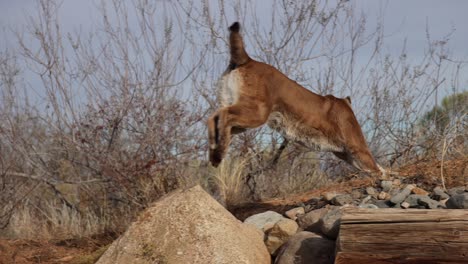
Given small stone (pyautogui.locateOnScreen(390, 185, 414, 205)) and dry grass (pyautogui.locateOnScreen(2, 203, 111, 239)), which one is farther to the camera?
dry grass (pyautogui.locateOnScreen(2, 203, 111, 239))

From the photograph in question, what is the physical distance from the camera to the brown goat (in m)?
7.78

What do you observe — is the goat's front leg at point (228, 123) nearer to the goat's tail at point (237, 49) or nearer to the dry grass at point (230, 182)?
the goat's tail at point (237, 49)

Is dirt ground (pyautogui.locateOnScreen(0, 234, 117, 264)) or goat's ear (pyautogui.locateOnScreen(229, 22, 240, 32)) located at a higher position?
goat's ear (pyautogui.locateOnScreen(229, 22, 240, 32))

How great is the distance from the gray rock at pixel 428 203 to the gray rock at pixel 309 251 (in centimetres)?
131

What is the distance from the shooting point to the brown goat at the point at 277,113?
7.78 meters

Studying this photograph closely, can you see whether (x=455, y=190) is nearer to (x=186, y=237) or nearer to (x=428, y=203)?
(x=428, y=203)

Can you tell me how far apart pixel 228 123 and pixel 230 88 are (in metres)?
0.80

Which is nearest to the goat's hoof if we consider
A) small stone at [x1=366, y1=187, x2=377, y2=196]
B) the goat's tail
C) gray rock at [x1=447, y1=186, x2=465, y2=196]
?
the goat's tail

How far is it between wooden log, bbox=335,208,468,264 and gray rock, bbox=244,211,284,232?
224cm

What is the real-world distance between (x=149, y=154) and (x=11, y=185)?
365 cm

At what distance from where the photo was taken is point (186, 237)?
21.1ft

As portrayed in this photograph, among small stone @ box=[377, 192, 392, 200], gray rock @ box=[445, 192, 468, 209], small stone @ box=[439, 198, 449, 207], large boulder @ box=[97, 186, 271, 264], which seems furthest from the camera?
small stone @ box=[377, 192, 392, 200]

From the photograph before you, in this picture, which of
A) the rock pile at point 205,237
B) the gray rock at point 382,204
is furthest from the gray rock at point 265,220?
the gray rock at point 382,204

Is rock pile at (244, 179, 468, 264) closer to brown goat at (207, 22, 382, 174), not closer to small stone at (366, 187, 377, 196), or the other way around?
small stone at (366, 187, 377, 196)
